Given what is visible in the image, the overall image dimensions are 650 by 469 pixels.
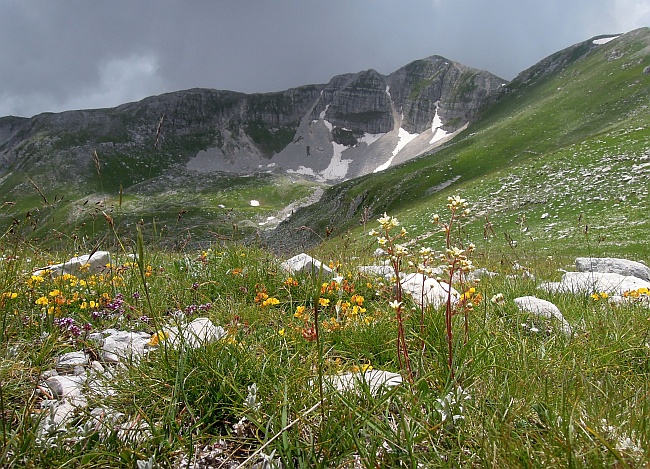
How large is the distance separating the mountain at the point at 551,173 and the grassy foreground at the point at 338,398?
1953mm

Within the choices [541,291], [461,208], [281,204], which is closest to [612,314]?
[541,291]

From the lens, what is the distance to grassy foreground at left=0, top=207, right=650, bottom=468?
1.97 m

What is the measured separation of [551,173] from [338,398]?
45.7m

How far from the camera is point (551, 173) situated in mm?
40688

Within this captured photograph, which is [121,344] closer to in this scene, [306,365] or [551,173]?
[306,365]

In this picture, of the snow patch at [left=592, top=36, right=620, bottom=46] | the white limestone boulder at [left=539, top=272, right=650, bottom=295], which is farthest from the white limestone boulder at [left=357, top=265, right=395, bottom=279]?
the snow patch at [left=592, top=36, right=620, bottom=46]

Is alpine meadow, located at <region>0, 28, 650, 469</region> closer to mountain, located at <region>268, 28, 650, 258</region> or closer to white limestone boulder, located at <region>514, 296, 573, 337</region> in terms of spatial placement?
white limestone boulder, located at <region>514, 296, 573, 337</region>

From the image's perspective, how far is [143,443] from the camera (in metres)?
2.09

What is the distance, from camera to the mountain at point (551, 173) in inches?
1029

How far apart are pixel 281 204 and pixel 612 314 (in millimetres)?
167125

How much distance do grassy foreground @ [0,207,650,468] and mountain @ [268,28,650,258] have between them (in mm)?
1953

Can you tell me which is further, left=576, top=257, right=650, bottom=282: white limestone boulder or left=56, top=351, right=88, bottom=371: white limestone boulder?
left=576, top=257, right=650, bottom=282: white limestone boulder

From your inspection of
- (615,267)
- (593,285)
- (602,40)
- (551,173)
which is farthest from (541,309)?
(602,40)

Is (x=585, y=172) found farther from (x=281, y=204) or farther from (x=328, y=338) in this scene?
(x=281, y=204)
